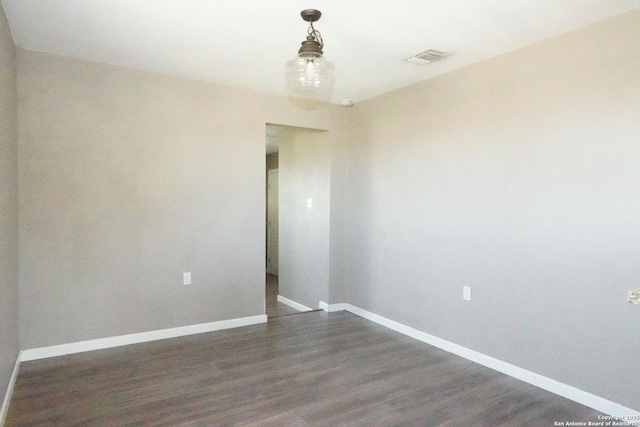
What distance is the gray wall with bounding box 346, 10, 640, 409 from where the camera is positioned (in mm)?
2494

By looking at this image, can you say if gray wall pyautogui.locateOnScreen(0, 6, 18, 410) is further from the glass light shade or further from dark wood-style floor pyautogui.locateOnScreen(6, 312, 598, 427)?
the glass light shade

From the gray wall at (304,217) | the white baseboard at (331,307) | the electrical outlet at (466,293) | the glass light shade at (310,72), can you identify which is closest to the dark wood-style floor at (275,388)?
the electrical outlet at (466,293)

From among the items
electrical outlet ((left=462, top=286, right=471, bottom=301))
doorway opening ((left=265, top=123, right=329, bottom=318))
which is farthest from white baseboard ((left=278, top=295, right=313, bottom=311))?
electrical outlet ((left=462, top=286, right=471, bottom=301))

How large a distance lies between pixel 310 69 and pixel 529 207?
1.91 m

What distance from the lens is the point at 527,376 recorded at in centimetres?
296

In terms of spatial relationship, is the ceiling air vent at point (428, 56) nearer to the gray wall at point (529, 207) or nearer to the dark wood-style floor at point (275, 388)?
the gray wall at point (529, 207)

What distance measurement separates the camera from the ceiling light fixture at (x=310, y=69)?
89.1 inches

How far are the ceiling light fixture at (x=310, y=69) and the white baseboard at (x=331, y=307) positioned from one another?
119 inches

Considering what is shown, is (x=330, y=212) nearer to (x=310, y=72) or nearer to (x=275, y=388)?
(x=275, y=388)

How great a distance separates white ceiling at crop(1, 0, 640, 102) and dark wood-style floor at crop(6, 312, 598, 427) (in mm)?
2494

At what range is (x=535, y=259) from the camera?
293cm

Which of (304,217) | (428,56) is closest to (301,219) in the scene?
(304,217)

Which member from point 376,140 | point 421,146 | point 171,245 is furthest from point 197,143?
point 421,146

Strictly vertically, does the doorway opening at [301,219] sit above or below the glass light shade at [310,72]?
below
